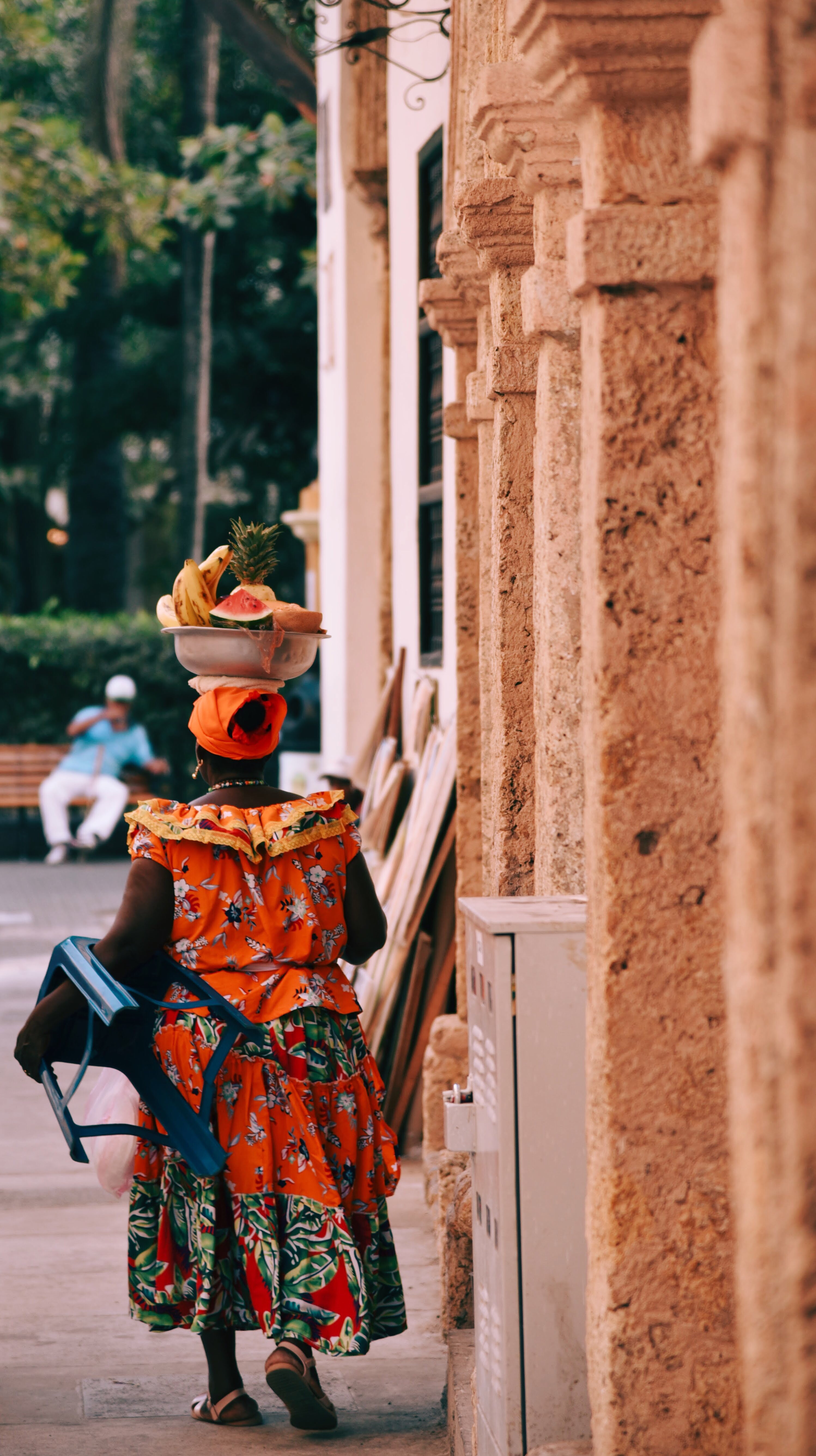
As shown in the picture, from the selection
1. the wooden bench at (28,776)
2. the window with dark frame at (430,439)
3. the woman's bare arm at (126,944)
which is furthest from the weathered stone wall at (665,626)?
the wooden bench at (28,776)

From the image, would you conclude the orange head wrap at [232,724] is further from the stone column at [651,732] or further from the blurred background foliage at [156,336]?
the blurred background foliage at [156,336]

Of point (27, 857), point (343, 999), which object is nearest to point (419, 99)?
point (343, 999)

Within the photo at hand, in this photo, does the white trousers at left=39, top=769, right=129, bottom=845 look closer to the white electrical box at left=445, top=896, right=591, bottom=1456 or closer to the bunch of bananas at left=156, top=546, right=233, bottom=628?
the bunch of bananas at left=156, top=546, right=233, bottom=628

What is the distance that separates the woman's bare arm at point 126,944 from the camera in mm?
3812

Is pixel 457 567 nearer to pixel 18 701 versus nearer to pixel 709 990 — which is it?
pixel 709 990

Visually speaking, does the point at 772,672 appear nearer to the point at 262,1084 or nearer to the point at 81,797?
A: the point at 262,1084

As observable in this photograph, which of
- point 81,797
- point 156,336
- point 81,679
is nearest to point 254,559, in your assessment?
point 81,797

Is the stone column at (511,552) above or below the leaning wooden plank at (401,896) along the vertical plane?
above

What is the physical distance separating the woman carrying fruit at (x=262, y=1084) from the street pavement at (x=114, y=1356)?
164 millimetres

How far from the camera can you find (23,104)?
25.3 metres

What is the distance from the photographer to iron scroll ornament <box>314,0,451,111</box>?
629 centimetres

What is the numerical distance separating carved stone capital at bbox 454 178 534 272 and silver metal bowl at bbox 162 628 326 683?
1.06 m

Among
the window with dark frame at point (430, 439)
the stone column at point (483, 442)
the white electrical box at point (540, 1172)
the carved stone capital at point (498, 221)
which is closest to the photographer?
the white electrical box at point (540, 1172)

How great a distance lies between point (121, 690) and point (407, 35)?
8600 millimetres
